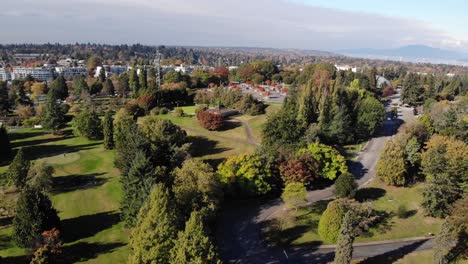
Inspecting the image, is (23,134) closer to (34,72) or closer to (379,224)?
(379,224)

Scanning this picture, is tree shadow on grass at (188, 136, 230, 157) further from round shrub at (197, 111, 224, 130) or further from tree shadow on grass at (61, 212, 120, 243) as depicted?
tree shadow on grass at (61, 212, 120, 243)

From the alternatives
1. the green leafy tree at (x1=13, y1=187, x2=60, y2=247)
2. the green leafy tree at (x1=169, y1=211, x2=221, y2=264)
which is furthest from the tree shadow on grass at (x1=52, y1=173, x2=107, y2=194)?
the green leafy tree at (x1=169, y1=211, x2=221, y2=264)

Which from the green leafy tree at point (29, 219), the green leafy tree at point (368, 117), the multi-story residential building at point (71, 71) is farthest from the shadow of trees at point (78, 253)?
the multi-story residential building at point (71, 71)

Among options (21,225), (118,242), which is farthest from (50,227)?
(118,242)

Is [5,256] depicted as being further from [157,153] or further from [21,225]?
[157,153]

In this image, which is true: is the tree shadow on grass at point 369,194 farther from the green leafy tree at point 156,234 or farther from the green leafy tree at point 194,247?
the green leafy tree at point 156,234

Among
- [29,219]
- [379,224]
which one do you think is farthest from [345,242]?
[29,219]
